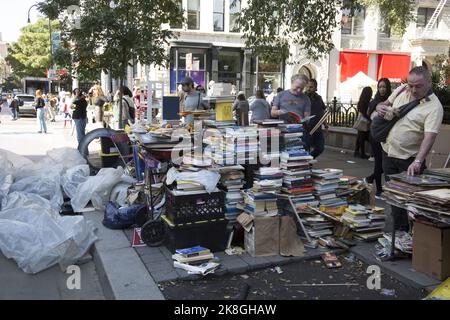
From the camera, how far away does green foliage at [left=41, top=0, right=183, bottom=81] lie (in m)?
8.98

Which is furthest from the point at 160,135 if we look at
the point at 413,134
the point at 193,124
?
the point at 413,134

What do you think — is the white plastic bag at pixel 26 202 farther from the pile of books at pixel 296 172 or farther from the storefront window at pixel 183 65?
the storefront window at pixel 183 65

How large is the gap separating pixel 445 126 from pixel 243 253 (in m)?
5.51

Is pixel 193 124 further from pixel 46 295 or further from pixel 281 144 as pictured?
pixel 46 295

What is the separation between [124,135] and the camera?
8.01m

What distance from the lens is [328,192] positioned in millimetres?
5301

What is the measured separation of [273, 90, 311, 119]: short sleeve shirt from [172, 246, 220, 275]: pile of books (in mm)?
2937

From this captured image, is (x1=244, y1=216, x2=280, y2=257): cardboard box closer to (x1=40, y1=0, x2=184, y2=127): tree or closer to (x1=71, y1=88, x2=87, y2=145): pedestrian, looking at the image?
(x1=40, y1=0, x2=184, y2=127): tree

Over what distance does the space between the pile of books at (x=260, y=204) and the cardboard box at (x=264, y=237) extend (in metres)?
0.11

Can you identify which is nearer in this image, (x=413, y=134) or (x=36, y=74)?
(x=413, y=134)

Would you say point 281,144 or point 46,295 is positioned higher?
point 281,144

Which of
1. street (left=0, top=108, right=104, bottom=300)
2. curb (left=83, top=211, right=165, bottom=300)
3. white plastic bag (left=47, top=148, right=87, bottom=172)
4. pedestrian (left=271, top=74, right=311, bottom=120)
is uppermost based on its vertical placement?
pedestrian (left=271, top=74, right=311, bottom=120)

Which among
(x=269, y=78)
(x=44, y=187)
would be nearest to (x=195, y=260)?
(x=44, y=187)

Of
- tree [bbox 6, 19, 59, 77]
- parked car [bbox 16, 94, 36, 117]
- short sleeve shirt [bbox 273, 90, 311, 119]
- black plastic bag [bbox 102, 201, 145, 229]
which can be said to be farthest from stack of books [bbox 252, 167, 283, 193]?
tree [bbox 6, 19, 59, 77]
